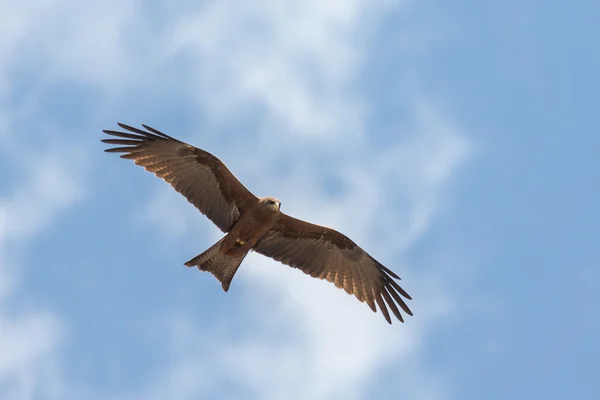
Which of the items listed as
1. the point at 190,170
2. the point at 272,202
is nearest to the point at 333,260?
the point at 272,202

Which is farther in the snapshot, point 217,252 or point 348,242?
point 348,242

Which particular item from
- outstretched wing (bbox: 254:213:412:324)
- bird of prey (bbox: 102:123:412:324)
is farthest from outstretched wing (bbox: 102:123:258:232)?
outstretched wing (bbox: 254:213:412:324)

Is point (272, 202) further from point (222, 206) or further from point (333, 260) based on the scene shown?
point (333, 260)

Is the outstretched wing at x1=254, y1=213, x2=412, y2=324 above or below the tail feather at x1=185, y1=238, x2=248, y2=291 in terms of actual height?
above

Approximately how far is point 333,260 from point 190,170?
3.20m

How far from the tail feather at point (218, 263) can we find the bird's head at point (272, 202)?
105 cm

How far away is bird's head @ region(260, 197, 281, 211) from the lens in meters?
Result: 14.6

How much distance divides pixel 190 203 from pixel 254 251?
4.94 ft

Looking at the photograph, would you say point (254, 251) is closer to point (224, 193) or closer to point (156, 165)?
point (224, 193)

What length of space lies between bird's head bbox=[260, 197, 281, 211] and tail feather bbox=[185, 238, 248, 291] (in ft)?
3.44

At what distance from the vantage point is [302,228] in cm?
1547

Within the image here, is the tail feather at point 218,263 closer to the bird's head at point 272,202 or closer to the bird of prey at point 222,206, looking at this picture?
the bird of prey at point 222,206

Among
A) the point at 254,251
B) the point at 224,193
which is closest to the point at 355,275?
the point at 254,251

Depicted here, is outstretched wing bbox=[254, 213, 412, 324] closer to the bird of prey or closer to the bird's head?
the bird of prey
